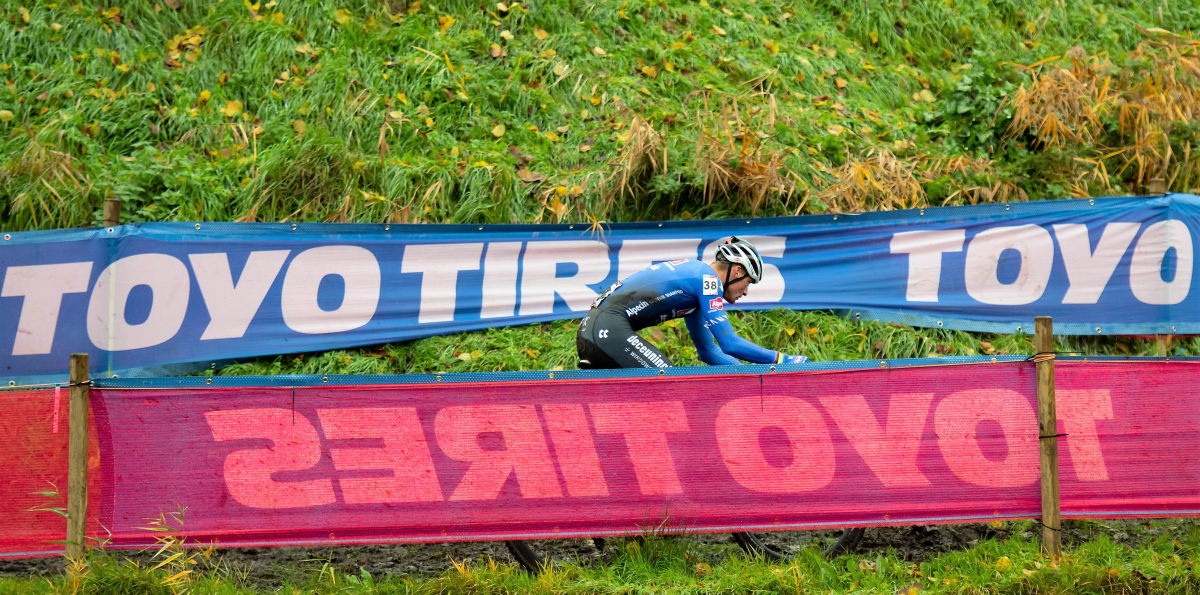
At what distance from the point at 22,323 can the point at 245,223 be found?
203 centimetres

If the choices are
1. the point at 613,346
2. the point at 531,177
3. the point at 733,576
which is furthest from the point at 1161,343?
the point at 531,177

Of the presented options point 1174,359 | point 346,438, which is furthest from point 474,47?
point 1174,359

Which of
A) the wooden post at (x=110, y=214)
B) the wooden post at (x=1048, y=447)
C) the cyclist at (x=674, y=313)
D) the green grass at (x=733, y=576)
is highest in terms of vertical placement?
the wooden post at (x=110, y=214)

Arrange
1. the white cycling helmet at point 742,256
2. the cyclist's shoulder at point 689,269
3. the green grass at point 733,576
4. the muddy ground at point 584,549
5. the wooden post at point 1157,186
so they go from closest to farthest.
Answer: the green grass at point 733,576 < the muddy ground at point 584,549 < the cyclist's shoulder at point 689,269 < the white cycling helmet at point 742,256 < the wooden post at point 1157,186

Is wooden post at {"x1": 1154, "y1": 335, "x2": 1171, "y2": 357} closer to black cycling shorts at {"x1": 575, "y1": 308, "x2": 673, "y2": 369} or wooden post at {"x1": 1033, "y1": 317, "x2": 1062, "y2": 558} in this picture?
wooden post at {"x1": 1033, "y1": 317, "x2": 1062, "y2": 558}

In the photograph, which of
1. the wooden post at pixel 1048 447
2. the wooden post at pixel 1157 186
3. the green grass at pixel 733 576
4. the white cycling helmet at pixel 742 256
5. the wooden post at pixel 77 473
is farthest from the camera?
the wooden post at pixel 1157 186

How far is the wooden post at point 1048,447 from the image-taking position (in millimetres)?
4703

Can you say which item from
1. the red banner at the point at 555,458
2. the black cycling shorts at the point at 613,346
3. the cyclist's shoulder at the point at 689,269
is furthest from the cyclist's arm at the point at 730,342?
the red banner at the point at 555,458

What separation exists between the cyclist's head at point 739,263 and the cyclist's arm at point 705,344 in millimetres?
370

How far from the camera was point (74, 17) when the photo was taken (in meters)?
9.84

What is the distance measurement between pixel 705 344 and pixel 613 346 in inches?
25.3

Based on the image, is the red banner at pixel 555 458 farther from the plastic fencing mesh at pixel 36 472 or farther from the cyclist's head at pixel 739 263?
the cyclist's head at pixel 739 263

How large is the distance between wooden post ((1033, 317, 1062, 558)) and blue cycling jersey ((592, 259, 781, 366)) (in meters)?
1.72

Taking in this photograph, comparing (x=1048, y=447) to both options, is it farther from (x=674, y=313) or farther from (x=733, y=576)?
(x=674, y=313)
